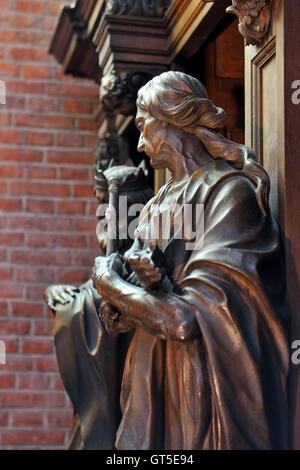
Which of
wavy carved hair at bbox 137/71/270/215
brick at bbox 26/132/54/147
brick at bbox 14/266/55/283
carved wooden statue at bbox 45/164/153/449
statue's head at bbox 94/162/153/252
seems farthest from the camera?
brick at bbox 26/132/54/147

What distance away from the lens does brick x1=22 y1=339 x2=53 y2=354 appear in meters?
4.71

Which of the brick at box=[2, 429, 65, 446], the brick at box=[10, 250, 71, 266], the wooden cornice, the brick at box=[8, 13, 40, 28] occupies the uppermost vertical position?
the brick at box=[8, 13, 40, 28]

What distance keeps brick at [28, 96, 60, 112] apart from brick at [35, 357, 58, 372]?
1.19m

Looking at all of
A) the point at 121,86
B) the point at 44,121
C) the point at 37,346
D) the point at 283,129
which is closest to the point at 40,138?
the point at 44,121

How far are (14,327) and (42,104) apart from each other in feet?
3.54

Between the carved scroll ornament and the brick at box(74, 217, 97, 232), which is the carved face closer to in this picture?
the carved scroll ornament

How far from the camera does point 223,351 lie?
243cm

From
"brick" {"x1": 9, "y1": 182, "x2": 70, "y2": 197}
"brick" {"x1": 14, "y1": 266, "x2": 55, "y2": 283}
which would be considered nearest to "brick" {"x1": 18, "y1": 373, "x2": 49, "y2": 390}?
"brick" {"x1": 14, "y1": 266, "x2": 55, "y2": 283}

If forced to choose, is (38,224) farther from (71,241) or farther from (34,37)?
(34,37)

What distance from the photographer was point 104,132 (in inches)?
182

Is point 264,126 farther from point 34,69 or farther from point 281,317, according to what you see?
point 34,69

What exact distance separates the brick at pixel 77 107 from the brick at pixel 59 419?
144 centimetres

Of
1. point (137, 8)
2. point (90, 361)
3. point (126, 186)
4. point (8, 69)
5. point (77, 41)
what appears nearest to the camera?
point (90, 361)

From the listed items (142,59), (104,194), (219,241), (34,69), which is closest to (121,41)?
(142,59)
